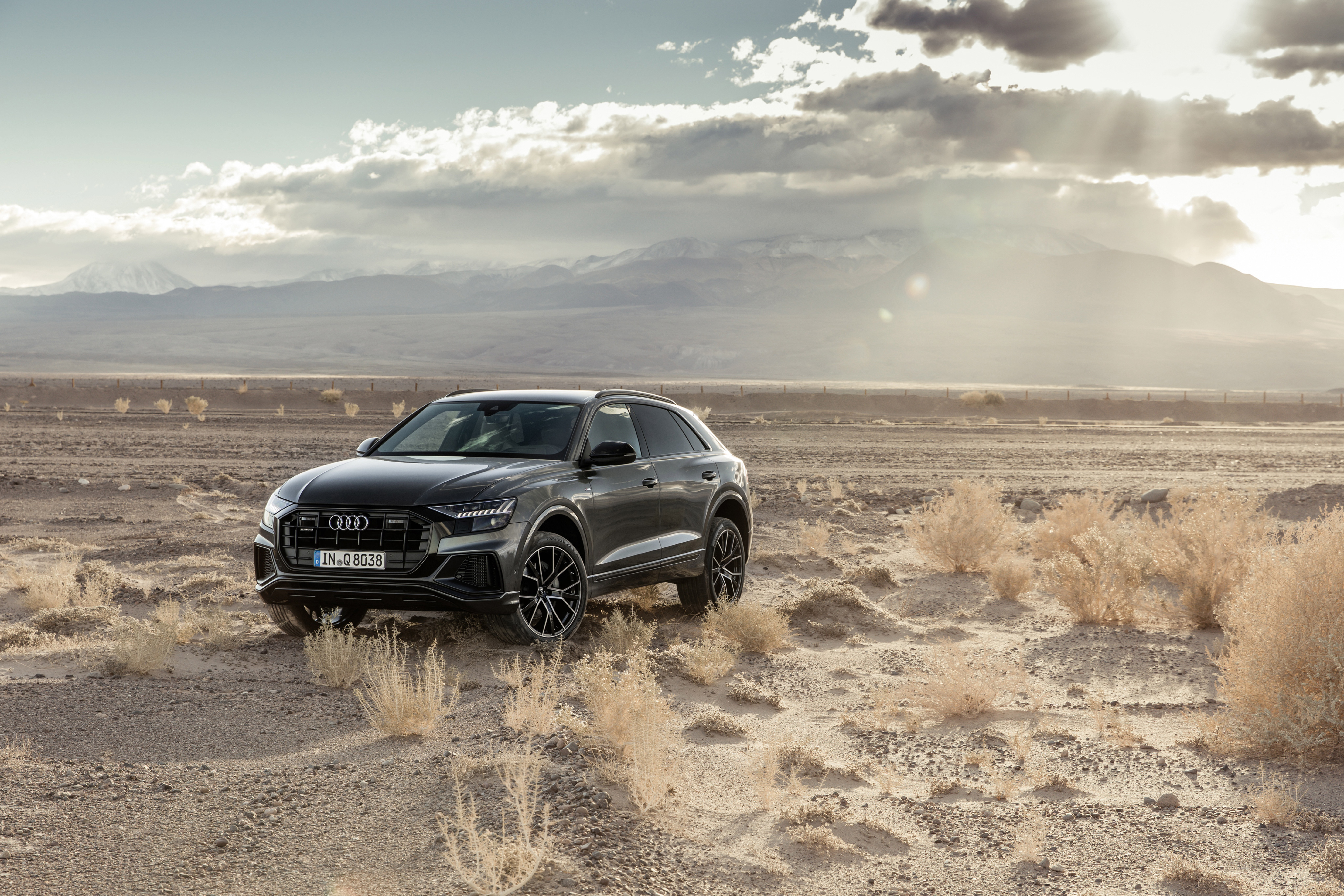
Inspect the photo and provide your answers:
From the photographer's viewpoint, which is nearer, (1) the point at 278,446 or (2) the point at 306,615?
(2) the point at 306,615

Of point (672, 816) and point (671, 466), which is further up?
point (671, 466)

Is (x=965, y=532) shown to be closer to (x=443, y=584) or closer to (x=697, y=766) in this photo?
(x=443, y=584)

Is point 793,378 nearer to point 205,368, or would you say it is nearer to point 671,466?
point 205,368

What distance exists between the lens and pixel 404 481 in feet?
25.2

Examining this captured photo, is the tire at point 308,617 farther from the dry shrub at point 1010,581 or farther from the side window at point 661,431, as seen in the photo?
the dry shrub at point 1010,581

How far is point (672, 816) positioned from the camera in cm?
497

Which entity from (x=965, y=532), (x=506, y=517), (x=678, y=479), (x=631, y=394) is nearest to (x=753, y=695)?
(x=506, y=517)

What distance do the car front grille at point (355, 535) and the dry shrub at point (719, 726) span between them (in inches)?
85.9

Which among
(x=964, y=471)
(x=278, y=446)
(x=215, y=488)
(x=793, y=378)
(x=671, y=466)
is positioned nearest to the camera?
(x=671, y=466)

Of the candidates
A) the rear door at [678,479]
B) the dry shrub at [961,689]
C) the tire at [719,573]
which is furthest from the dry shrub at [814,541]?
the dry shrub at [961,689]

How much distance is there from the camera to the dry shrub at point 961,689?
23.1 feet

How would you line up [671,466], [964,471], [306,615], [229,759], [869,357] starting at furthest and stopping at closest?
Result: [869,357]
[964,471]
[671,466]
[306,615]
[229,759]

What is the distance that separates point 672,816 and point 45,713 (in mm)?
3789

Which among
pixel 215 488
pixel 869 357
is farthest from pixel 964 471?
pixel 869 357
